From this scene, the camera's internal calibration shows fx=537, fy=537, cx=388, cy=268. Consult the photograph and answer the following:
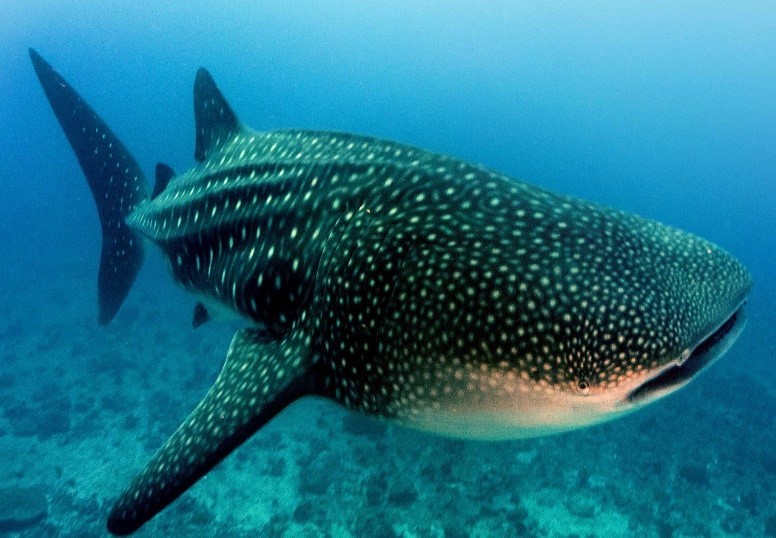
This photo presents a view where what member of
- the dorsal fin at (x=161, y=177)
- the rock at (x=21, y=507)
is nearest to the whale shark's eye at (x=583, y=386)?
the dorsal fin at (x=161, y=177)

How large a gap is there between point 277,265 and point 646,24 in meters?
211

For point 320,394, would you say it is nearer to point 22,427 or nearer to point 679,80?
point 22,427

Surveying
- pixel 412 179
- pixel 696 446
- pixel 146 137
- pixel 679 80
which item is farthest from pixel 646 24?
pixel 412 179

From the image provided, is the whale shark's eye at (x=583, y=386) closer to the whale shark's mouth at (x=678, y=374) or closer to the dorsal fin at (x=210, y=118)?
the whale shark's mouth at (x=678, y=374)

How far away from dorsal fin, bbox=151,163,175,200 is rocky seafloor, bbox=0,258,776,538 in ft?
26.1

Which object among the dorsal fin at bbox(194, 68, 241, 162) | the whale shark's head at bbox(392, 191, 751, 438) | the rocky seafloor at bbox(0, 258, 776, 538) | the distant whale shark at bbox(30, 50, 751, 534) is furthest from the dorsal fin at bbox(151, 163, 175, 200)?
the rocky seafloor at bbox(0, 258, 776, 538)

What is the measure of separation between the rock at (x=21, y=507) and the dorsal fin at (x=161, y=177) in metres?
9.90

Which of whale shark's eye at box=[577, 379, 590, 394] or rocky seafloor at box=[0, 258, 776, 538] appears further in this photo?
rocky seafloor at box=[0, 258, 776, 538]

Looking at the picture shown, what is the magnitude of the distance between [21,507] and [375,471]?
767cm

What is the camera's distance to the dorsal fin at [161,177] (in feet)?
18.2

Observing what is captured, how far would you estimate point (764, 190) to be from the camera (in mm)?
193000

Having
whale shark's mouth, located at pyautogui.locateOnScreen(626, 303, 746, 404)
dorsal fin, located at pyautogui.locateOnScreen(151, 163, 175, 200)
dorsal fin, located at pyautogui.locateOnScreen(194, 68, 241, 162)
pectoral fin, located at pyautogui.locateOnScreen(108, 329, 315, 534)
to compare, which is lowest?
pectoral fin, located at pyautogui.locateOnScreen(108, 329, 315, 534)

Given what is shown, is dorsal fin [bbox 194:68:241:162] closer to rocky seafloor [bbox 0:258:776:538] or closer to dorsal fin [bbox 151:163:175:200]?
dorsal fin [bbox 151:163:175:200]

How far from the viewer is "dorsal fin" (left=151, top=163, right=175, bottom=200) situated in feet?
18.2
